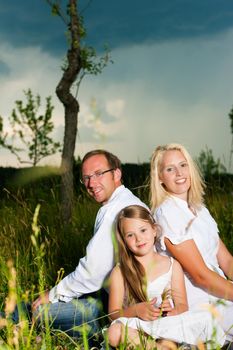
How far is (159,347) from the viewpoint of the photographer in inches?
128

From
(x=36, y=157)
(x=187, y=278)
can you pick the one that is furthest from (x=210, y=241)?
(x=36, y=157)

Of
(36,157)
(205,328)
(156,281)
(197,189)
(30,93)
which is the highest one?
(30,93)

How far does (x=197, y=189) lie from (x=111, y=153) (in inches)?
24.5

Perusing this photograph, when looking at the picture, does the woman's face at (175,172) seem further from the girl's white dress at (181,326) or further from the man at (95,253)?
the girl's white dress at (181,326)

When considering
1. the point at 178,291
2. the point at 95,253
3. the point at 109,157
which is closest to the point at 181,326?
the point at 178,291

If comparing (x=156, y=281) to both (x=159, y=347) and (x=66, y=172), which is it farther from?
(x=66, y=172)

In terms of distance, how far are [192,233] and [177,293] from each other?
0.39 metres

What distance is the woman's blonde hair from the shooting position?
3.75m

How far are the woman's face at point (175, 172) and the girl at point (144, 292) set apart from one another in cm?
30

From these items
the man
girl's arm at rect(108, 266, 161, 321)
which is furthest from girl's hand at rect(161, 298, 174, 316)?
the man

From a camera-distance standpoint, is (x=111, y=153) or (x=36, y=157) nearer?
(x=111, y=153)

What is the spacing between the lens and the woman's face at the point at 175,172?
3.72m

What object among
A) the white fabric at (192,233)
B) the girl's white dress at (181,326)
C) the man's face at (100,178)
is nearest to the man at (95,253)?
the man's face at (100,178)

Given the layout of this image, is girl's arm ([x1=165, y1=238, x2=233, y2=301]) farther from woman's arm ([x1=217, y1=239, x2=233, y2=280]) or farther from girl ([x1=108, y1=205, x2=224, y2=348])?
woman's arm ([x1=217, y1=239, x2=233, y2=280])
